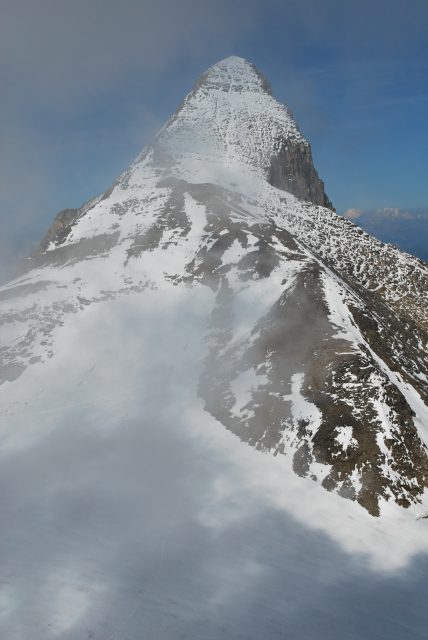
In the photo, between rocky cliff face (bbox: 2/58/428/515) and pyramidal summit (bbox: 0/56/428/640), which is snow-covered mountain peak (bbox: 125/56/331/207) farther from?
pyramidal summit (bbox: 0/56/428/640)

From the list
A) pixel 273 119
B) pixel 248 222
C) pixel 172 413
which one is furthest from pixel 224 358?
pixel 273 119

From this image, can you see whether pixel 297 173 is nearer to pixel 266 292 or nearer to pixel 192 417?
pixel 266 292

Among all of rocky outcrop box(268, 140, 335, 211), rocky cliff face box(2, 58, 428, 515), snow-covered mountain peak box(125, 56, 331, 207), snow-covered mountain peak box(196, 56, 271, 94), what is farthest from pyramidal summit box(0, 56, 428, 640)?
snow-covered mountain peak box(196, 56, 271, 94)

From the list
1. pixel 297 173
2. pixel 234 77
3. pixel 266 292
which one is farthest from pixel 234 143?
pixel 266 292

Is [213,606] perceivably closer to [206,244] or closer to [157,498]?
[157,498]

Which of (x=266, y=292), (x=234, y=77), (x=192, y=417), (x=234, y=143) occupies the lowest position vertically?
(x=192, y=417)

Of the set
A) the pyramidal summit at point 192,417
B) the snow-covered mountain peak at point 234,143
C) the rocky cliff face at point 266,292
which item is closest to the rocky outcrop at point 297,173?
the snow-covered mountain peak at point 234,143
